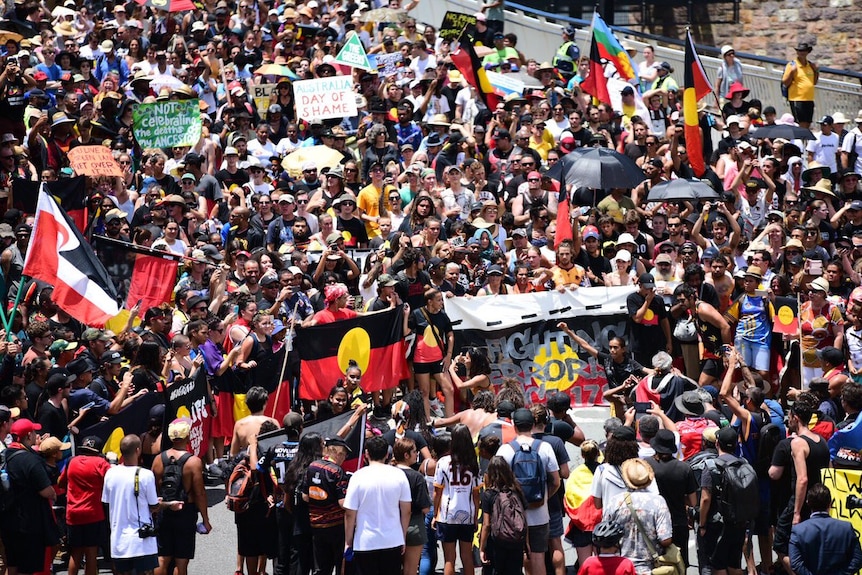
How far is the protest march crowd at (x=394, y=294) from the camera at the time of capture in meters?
10.6

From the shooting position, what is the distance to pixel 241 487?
35.1ft

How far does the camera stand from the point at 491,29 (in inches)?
1038

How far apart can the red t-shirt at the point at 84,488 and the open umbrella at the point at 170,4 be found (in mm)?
14853

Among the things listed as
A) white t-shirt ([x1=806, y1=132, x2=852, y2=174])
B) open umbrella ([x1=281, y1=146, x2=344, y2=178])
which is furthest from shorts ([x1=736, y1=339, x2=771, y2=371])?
open umbrella ([x1=281, y1=146, x2=344, y2=178])

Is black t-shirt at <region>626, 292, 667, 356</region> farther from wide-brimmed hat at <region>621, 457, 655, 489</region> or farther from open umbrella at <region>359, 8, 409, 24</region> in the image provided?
open umbrella at <region>359, 8, 409, 24</region>

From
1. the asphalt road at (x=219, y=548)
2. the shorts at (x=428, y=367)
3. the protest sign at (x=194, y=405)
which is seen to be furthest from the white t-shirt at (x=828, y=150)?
the protest sign at (x=194, y=405)

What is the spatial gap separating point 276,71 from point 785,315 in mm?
10120

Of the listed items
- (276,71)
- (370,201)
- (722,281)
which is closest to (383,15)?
(276,71)

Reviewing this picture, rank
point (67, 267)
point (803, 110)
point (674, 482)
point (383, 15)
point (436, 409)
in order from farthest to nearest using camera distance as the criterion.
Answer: point (383, 15), point (803, 110), point (436, 409), point (67, 267), point (674, 482)

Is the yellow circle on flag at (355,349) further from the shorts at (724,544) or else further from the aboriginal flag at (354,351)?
the shorts at (724,544)

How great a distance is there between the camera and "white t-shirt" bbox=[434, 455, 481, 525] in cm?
1062

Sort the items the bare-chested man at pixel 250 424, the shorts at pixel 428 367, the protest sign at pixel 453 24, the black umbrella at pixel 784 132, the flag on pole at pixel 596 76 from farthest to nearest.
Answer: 1. the protest sign at pixel 453 24
2. the flag on pole at pixel 596 76
3. the black umbrella at pixel 784 132
4. the shorts at pixel 428 367
5. the bare-chested man at pixel 250 424

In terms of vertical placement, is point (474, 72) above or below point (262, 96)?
above

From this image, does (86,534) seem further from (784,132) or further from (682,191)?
(784,132)
